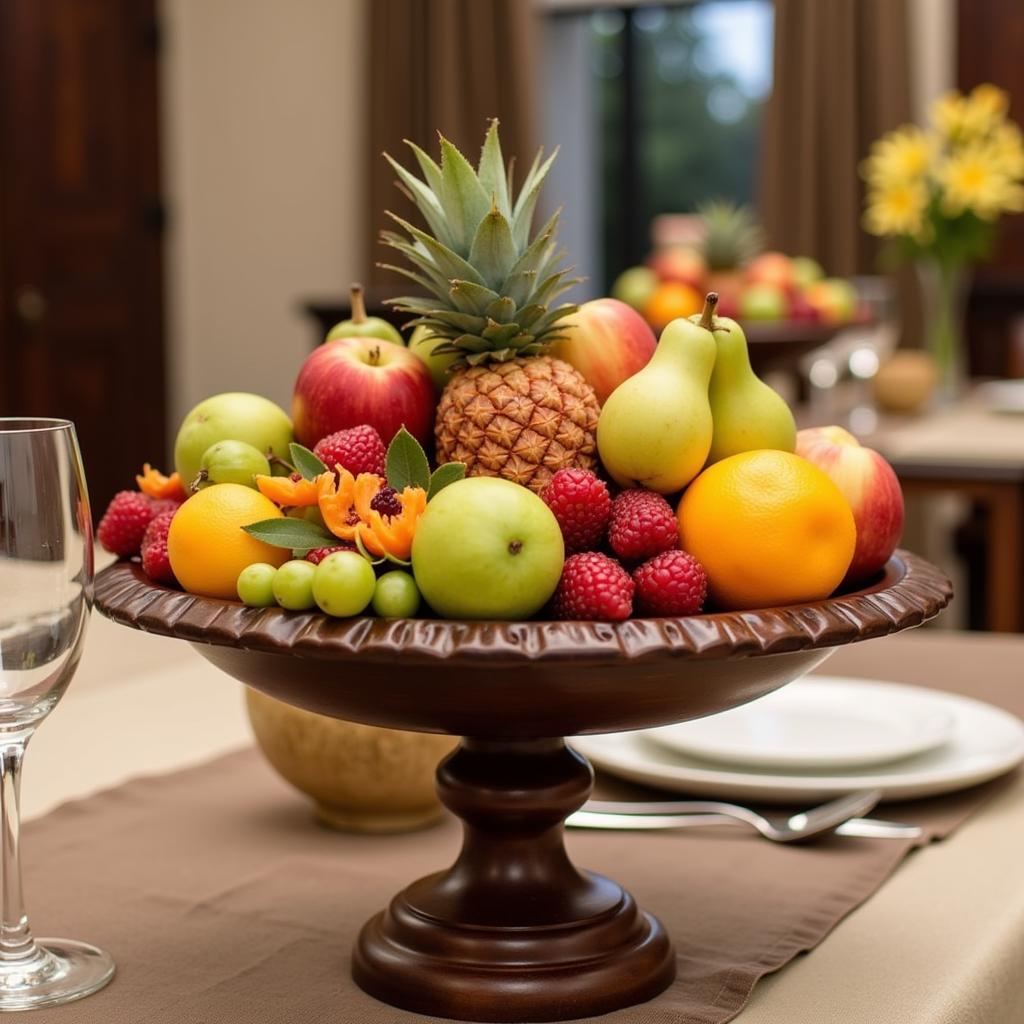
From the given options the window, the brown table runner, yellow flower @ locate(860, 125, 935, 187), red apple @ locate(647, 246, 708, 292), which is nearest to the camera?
the brown table runner

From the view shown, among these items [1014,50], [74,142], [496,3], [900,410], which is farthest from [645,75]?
[900,410]

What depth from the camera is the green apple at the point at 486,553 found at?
0.63 metres

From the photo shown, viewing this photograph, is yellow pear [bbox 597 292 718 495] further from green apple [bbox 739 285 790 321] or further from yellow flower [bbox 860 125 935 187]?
yellow flower [bbox 860 125 935 187]

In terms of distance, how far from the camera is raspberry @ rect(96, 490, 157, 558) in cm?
81

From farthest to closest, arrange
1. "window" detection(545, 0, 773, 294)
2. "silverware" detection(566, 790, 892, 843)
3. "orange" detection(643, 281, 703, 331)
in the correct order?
"window" detection(545, 0, 773, 294)
"orange" detection(643, 281, 703, 331)
"silverware" detection(566, 790, 892, 843)

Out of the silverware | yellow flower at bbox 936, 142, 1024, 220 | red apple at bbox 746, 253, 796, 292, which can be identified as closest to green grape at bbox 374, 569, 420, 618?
the silverware

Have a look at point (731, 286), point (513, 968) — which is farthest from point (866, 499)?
point (731, 286)

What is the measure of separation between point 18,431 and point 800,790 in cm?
52

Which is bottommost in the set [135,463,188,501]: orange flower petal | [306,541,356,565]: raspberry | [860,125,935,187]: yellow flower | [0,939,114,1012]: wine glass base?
[0,939,114,1012]: wine glass base

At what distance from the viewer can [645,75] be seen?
18.6ft

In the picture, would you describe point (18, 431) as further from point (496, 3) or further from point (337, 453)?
point (496, 3)

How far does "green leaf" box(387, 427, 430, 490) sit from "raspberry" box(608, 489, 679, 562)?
87 millimetres

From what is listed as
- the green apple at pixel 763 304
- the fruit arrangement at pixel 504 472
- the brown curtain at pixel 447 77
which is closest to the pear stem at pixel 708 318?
the fruit arrangement at pixel 504 472

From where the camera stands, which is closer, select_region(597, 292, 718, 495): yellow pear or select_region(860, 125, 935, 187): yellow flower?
select_region(597, 292, 718, 495): yellow pear
